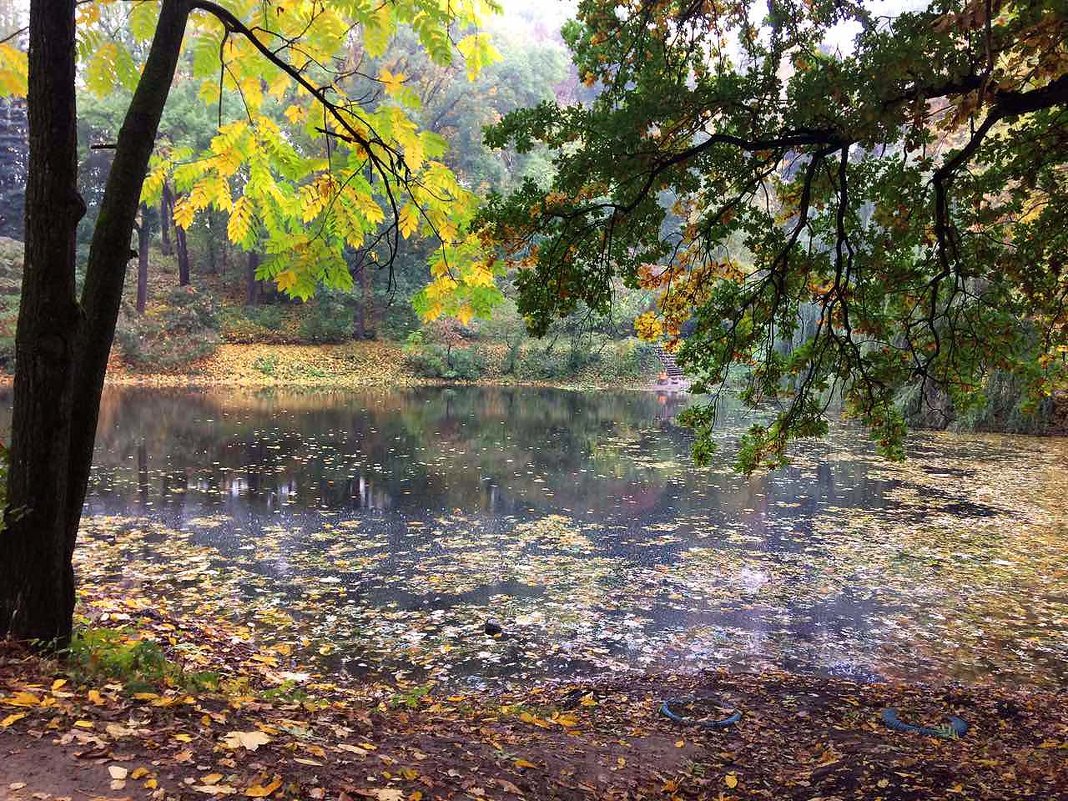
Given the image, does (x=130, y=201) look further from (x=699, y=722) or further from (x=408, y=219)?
(x=699, y=722)

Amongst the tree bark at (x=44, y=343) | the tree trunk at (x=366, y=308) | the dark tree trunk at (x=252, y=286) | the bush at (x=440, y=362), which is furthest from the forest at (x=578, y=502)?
the dark tree trunk at (x=252, y=286)

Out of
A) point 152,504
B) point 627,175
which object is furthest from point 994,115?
point 152,504

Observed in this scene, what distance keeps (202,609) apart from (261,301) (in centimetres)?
3078

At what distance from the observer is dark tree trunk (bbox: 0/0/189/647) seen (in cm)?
336

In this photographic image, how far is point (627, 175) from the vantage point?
4.57 meters

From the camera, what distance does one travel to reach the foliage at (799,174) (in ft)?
12.9

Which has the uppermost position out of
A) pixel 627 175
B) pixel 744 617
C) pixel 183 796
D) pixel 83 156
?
pixel 83 156

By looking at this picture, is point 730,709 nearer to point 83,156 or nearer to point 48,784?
point 48,784

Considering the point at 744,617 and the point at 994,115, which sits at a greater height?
the point at 994,115

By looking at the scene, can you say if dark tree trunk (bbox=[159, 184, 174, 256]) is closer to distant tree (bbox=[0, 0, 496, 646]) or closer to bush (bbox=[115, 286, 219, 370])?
bush (bbox=[115, 286, 219, 370])

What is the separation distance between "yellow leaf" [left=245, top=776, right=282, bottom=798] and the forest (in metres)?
0.01

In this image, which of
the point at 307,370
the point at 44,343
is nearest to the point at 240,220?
the point at 44,343

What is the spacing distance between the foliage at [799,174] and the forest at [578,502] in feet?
0.12

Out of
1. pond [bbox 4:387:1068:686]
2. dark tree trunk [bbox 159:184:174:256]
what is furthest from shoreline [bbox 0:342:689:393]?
pond [bbox 4:387:1068:686]
